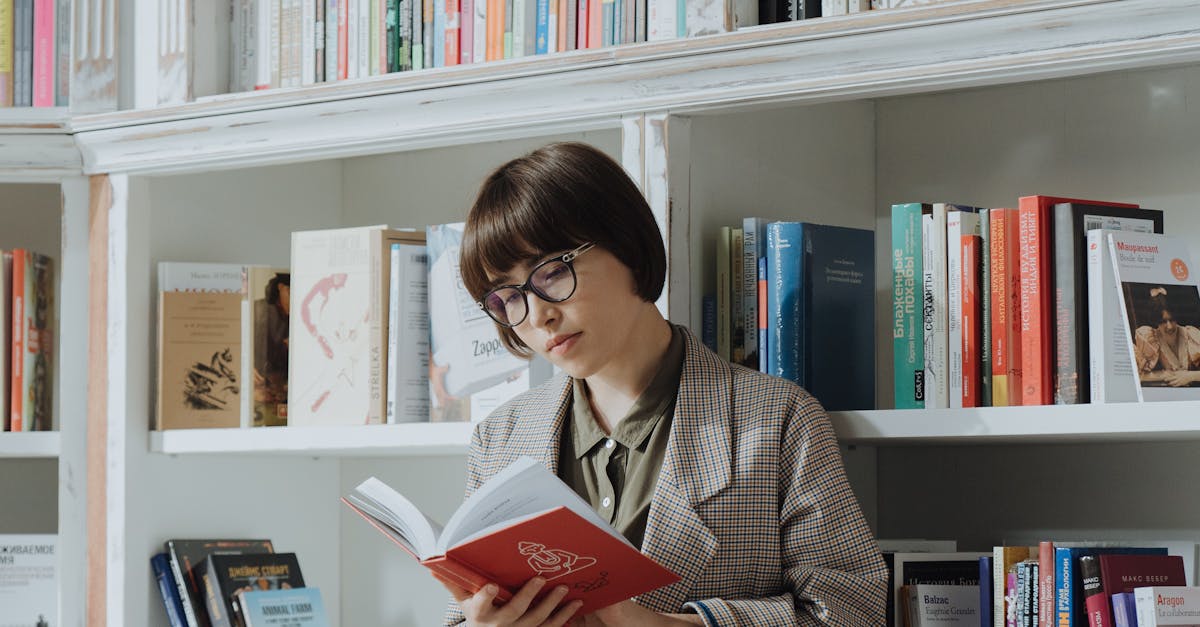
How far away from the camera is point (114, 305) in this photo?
1.98 meters

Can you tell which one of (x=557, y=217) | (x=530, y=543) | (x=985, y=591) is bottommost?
(x=985, y=591)

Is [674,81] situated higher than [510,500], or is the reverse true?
[674,81]

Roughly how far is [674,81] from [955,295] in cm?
40

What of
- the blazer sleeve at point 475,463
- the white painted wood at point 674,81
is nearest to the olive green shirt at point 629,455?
the blazer sleeve at point 475,463

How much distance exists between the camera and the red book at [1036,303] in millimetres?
1497

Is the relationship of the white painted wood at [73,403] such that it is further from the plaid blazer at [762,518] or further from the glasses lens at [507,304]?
the plaid blazer at [762,518]

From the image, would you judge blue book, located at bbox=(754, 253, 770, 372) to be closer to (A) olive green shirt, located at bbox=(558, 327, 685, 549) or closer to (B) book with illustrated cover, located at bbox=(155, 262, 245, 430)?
(A) olive green shirt, located at bbox=(558, 327, 685, 549)

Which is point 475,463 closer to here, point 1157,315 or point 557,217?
point 557,217

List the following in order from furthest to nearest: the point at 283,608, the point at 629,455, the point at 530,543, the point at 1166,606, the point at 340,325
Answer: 1. the point at 283,608
2. the point at 340,325
3. the point at 629,455
4. the point at 1166,606
5. the point at 530,543

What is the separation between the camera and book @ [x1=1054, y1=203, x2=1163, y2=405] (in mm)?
1483

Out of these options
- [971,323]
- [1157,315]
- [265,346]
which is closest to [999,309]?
[971,323]

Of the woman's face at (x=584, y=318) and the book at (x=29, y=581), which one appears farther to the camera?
the book at (x=29, y=581)

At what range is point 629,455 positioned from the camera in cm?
151

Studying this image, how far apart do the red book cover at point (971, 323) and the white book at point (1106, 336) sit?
0.12 metres
